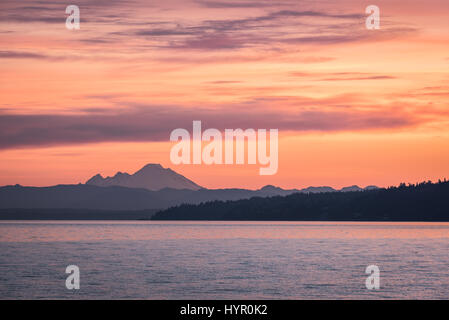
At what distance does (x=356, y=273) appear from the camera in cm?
7525

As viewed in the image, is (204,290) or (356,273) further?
(356,273)

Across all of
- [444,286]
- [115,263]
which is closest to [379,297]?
[444,286]

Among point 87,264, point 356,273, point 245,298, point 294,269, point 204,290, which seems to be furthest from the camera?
point 87,264

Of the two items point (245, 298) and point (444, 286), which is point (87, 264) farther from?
point (444, 286)

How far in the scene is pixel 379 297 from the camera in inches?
2137

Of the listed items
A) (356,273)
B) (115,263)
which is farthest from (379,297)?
(115,263)

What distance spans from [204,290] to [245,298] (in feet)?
23.6
